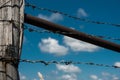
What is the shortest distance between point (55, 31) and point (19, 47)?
47.9 inches

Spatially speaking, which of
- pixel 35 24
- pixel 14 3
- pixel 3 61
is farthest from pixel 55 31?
pixel 3 61

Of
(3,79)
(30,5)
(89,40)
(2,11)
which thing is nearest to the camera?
(3,79)

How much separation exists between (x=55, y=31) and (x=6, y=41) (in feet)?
4.71

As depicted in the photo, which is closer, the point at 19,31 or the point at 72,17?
the point at 19,31

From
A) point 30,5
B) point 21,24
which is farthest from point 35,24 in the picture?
point 21,24

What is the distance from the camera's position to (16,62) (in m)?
4.20

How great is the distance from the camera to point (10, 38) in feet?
13.7

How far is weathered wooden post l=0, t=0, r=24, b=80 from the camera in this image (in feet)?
13.5

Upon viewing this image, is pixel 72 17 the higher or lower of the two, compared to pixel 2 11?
higher

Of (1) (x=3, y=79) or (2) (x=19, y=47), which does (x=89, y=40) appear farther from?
(1) (x=3, y=79)

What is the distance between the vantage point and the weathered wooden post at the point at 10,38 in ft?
13.5

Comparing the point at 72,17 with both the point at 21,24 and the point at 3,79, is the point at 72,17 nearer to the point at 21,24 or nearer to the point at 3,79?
the point at 21,24

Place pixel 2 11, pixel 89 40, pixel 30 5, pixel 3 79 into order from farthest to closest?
pixel 89 40 < pixel 30 5 < pixel 2 11 < pixel 3 79

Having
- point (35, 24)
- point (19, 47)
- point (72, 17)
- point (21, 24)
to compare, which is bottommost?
point (19, 47)
